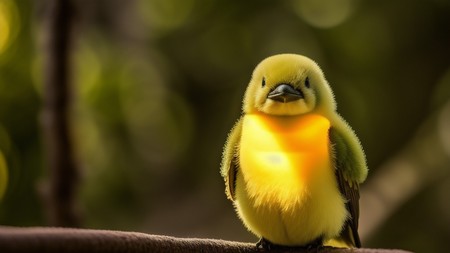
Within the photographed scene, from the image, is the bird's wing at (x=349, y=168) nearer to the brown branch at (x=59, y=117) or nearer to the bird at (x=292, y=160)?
the bird at (x=292, y=160)

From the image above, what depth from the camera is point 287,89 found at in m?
1.30

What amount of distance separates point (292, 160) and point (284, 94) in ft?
0.34

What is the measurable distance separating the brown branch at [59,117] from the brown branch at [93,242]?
898mm

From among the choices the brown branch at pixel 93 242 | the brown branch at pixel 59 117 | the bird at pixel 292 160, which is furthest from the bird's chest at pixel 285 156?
the brown branch at pixel 59 117

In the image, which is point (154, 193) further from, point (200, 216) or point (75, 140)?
point (75, 140)

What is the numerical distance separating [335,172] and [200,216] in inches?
112

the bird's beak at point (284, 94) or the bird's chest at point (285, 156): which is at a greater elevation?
the bird's beak at point (284, 94)

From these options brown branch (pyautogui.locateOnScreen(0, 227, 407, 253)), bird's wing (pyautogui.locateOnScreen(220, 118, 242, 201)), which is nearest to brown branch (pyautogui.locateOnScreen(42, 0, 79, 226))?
bird's wing (pyautogui.locateOnScreen(220, 118, 242, 201))

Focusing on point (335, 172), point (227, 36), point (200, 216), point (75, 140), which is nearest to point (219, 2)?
point (227, 36)

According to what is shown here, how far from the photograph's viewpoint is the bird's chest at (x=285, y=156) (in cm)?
130

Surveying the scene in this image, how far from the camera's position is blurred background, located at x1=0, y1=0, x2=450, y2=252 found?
13.6 ft

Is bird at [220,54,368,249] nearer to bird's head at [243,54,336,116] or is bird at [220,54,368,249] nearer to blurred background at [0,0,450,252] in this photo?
bird's head at [243,54,336,116]

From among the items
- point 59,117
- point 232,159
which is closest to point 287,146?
point 232,159

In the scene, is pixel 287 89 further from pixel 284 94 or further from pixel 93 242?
pixel 93 242
